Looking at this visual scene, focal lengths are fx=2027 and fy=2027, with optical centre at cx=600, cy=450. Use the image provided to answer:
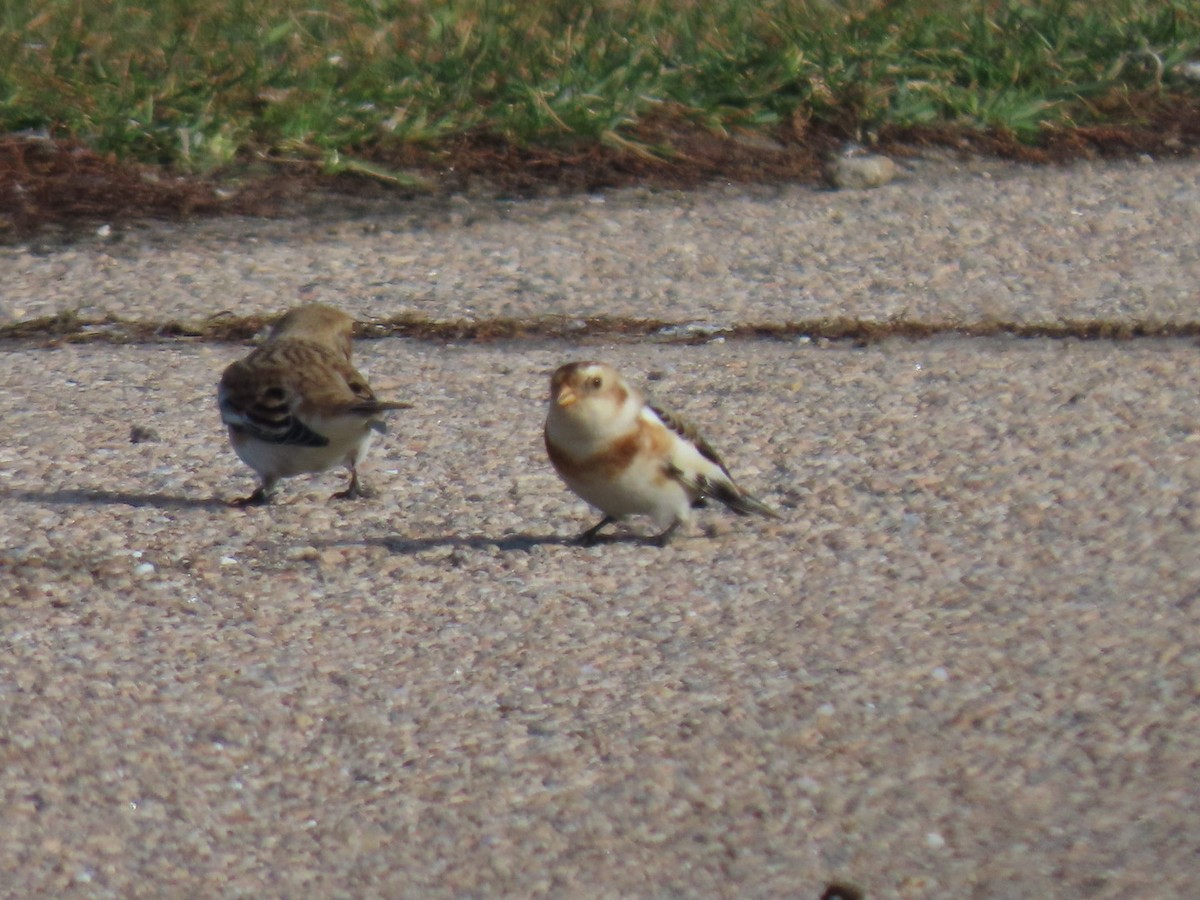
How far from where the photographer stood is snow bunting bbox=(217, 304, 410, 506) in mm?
5625

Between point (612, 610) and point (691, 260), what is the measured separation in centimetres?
318

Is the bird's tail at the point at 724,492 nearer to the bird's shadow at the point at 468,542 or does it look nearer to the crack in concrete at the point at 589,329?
the bird's shadow at the point at 468,542

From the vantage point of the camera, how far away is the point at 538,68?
9.48m

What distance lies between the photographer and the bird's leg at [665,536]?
5430mm

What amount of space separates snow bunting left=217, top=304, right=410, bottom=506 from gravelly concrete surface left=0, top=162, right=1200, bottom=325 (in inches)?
55.8

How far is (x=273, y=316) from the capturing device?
286 inches

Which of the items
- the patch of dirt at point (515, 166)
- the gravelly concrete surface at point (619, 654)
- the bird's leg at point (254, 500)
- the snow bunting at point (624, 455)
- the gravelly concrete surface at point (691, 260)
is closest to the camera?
the gravelly concrete surface at point (619, 654)

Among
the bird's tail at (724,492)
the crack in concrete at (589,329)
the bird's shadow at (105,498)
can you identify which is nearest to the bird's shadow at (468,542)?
the bird's tail at (724,492)

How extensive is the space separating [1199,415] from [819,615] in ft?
6.45

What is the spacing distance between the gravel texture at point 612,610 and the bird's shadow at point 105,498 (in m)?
0.01

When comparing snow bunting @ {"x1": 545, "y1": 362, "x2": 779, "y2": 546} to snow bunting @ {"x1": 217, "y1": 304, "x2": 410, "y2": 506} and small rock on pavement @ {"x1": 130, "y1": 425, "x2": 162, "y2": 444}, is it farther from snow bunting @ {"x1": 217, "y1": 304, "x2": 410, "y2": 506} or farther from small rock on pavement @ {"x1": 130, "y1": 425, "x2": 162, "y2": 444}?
small rock on pavement @ {"x1": 130, "y1": 425, "x2": 162, "y2": 444}

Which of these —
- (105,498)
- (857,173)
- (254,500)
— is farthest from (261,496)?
(857,173)

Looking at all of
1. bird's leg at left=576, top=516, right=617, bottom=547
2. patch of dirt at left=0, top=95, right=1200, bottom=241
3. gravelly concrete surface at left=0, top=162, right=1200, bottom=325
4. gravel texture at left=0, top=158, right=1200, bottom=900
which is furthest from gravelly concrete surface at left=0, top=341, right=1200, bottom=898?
patch of dirt at left=0, top=95, right=1200, bottom=241

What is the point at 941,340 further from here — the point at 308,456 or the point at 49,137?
the point at 49,137
